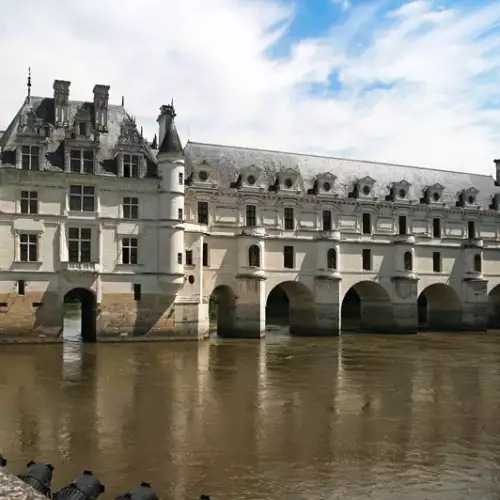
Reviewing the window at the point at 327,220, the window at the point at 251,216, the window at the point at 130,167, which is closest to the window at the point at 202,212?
the window at the point at 251,216

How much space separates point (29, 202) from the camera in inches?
1271

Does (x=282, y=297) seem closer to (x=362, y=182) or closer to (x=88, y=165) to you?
(x=362, y=182)

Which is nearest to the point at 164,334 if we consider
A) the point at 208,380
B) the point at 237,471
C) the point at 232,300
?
the point at 232,300

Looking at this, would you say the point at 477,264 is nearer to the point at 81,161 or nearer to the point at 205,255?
the point at 205,255

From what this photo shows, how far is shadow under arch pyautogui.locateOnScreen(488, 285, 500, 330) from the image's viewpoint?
50.3 metres

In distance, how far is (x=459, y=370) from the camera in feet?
83.8

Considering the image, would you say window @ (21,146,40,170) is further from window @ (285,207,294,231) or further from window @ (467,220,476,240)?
window @ (467,220,476,240)

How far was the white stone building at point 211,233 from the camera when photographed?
32312mm

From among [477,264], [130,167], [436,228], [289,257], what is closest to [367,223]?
[436,228]

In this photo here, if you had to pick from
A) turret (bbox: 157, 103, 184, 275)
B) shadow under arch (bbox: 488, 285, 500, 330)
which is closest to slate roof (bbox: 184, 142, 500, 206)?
turret (bbox: 157, 103, 184, 275)

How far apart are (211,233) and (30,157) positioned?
1141cm

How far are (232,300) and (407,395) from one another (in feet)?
64.7

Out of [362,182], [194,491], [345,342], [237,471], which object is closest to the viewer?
[194,491]

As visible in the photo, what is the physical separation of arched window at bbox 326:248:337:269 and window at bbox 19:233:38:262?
18.6 meters
